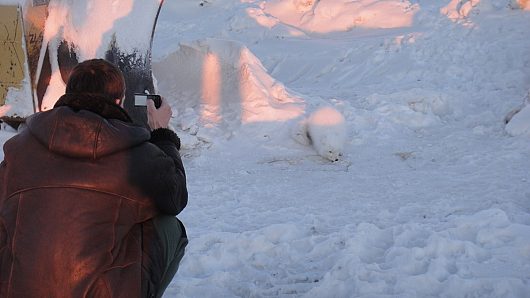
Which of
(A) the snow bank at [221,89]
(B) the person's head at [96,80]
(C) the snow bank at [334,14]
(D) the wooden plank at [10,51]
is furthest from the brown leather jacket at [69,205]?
(C) the snow bank at [334,14]

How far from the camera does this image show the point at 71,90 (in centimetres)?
213

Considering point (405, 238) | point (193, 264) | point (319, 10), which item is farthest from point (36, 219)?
point (319, 10)

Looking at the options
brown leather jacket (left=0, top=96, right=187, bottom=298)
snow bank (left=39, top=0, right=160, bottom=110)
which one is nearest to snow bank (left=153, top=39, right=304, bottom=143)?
snow bank (left=39, top=0, right=160, bottom=110)

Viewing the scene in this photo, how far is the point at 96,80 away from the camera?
84.5 inches

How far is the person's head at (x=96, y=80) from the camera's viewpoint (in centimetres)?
214

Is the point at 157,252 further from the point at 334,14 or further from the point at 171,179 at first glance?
the point at 334,14

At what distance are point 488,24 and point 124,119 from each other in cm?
886

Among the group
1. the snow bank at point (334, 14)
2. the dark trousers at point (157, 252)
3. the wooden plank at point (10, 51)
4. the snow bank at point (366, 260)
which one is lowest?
the snow bank at point (334, 14)

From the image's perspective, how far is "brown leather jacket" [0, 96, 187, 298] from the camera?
6.48 ft

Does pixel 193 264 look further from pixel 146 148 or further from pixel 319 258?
pixel 146 148

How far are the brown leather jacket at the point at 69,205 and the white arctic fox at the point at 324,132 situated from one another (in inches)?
164

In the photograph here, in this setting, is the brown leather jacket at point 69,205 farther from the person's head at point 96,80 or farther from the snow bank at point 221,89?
the snow bank at point 221,89

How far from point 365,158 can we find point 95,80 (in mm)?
4326

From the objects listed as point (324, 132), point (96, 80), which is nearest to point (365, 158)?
point (324, 132)
